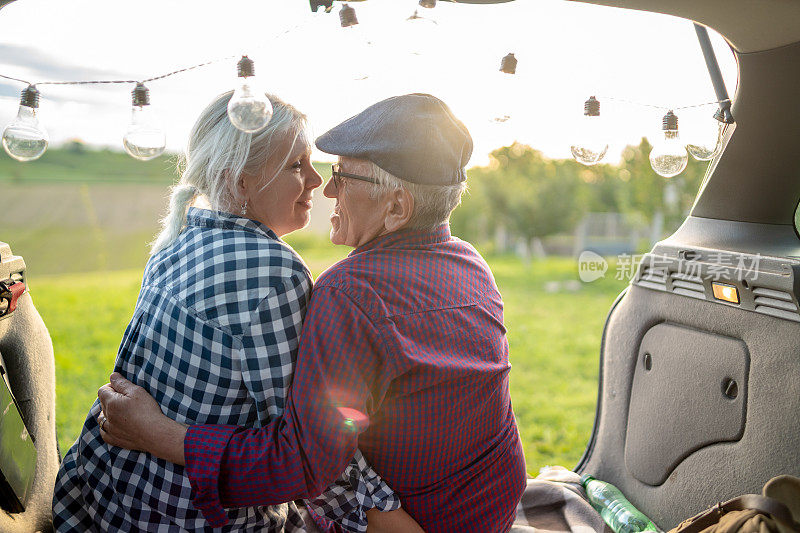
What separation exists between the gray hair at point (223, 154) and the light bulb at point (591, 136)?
36.6 inches

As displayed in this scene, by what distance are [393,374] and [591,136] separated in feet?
3.78

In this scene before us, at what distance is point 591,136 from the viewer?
6.85 feet

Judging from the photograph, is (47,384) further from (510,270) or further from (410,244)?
(510,270)

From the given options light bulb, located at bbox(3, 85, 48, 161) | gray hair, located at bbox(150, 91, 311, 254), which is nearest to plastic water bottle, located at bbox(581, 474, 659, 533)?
gray hair, located at bbox(150, 91, 311, 254)

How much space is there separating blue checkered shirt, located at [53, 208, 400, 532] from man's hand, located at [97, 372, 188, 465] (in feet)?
0.11

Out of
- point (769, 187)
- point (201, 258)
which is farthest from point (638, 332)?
point (201, 258)

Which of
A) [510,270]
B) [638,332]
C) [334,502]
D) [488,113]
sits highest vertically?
[488,113]

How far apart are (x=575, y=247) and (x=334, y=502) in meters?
11.8

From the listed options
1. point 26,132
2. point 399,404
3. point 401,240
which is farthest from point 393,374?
point 26,132

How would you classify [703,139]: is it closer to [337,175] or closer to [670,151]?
[670,151]

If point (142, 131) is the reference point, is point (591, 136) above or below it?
above

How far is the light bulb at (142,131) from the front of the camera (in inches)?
61.7

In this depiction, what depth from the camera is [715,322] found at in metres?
2.12

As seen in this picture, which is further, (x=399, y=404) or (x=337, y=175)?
(x=337, y=175)
